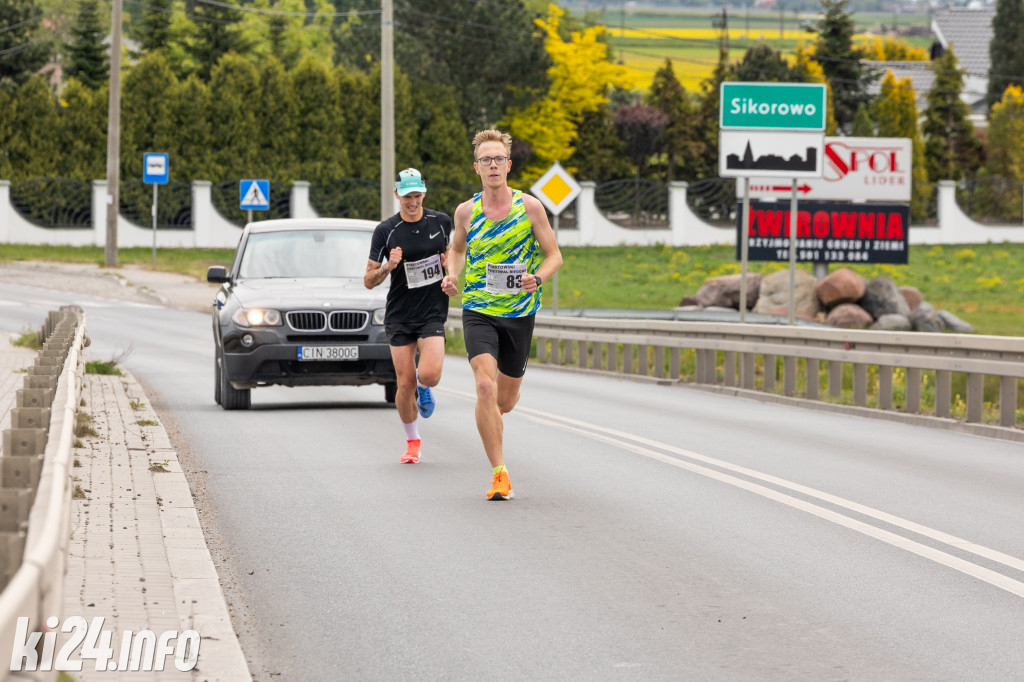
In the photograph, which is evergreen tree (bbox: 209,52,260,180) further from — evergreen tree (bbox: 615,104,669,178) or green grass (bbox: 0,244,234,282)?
evergreen tree (bbox: 615,104,669,178)

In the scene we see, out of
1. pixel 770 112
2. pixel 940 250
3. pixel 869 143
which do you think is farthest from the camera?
pixel 940 250

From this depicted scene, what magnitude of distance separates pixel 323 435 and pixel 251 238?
3.46 metres

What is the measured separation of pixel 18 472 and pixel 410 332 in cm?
644

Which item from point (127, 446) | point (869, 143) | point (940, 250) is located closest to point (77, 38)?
point (940, 250)

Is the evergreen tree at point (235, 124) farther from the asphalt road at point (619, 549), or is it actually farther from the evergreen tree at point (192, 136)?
the asphalt road at point (619, 549)

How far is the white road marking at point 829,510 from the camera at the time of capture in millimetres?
7766

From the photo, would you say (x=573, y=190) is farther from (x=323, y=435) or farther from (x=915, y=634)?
(x=915, y=634)

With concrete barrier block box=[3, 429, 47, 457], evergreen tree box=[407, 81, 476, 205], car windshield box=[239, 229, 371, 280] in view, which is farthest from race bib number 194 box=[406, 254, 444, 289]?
evergreen tree box=[407, 81, 476, 205]

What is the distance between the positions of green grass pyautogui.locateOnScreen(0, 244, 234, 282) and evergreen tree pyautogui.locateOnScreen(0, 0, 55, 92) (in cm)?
2027

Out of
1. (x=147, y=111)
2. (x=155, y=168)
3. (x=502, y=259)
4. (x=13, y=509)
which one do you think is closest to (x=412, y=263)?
(x=502, y=259)

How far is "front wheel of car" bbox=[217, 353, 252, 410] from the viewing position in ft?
50.2

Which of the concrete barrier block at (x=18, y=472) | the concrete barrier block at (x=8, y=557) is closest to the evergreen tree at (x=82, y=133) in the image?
the concrete barrier block at (x=18, y=472)

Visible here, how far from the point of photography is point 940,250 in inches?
2329

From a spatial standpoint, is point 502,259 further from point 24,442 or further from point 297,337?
point 297,337
